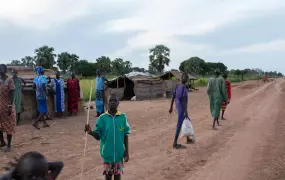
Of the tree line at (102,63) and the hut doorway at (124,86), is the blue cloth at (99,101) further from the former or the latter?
the tree line at (102,63)

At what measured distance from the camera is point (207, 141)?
796 centimetres

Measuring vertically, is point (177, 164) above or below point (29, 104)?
below

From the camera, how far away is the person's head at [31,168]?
2.15 meters

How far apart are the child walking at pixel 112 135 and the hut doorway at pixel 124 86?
17.8 metres

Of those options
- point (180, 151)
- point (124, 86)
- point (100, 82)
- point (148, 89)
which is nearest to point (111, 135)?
point (180, 151)

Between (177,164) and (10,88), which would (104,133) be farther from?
(10,88)

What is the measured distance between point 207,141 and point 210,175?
8.56ft

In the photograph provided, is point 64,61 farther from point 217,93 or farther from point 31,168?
point 31,168

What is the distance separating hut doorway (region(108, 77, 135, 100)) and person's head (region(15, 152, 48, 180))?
63.6ft

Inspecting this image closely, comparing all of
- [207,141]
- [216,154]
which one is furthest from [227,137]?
[216,154]

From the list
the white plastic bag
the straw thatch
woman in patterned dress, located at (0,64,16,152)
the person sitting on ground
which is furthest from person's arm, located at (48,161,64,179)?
the straw thatch

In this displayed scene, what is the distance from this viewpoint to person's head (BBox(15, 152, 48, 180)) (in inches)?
84.7

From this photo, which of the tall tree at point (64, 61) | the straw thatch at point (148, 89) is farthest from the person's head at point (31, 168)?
the tall tree at point (64, 61)

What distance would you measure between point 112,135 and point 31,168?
163cm
